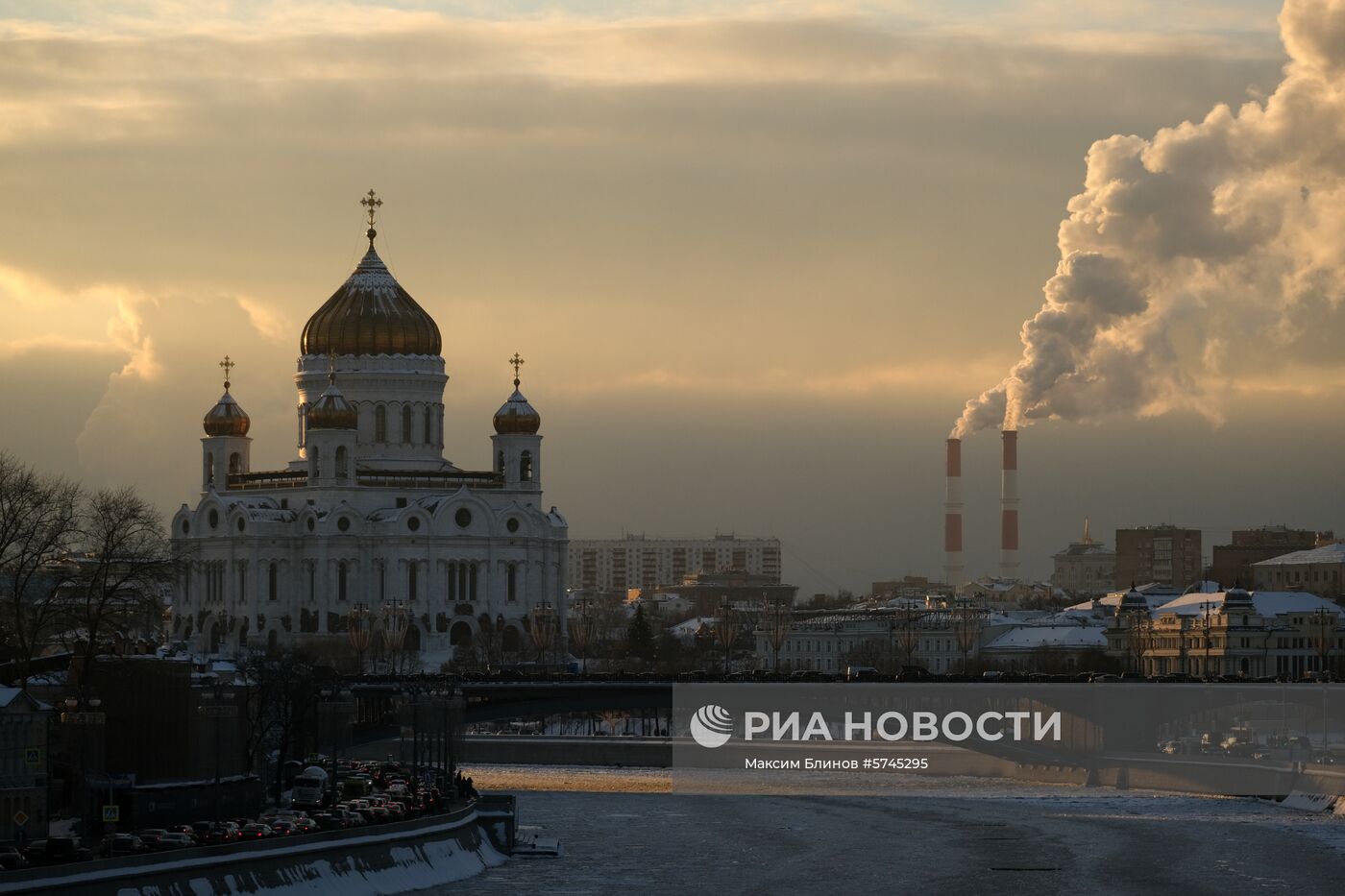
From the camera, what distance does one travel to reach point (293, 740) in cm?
8275

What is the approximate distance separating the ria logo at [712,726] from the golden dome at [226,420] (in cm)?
4904

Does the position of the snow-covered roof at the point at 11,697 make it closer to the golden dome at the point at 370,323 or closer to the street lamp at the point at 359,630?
the street lamp at the point at 359,630

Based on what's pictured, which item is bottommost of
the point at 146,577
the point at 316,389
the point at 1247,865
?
the point at 1247,865

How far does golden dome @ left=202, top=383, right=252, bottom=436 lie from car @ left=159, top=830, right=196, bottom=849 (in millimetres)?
96486

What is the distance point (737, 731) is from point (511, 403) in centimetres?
4558

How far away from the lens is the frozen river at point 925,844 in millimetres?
62406

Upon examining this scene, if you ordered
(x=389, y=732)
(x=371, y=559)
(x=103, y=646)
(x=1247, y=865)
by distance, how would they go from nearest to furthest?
(x=1247, y=865) < (x=103, y=646) < (x=389, y=732) < (x=371, y=559)

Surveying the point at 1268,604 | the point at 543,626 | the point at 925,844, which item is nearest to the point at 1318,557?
the point at 1268,604

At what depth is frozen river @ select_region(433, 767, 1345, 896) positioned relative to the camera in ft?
205

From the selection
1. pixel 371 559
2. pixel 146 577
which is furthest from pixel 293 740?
pixel 371 559

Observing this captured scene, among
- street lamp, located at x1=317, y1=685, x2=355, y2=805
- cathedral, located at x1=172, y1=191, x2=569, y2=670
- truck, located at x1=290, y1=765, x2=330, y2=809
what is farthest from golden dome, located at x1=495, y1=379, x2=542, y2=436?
truck, located at x1=290, y1=765, x2=330, y2=809

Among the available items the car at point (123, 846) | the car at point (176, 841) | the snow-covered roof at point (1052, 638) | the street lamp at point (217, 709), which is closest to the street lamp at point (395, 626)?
the snow-covered roof at point (1052, 638)

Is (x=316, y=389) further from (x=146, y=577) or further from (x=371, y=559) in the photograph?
(x=146, y=577)

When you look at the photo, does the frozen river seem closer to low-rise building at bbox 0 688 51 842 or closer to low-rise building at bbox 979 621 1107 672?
low-rise building at bbox 0 688 51 842
